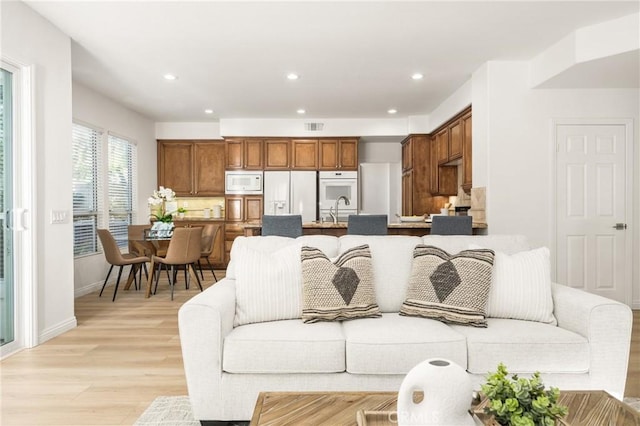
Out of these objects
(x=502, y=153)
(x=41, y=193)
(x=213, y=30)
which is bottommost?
(x=41, y=193)

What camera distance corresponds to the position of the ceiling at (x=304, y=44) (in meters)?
3.51

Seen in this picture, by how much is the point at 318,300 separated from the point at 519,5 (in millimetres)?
2835

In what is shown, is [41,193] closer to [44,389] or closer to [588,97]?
[44,389]

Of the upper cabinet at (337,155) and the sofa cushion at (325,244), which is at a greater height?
the upper cabinet at (337,155)

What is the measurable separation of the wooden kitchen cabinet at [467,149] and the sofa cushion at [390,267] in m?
2.89

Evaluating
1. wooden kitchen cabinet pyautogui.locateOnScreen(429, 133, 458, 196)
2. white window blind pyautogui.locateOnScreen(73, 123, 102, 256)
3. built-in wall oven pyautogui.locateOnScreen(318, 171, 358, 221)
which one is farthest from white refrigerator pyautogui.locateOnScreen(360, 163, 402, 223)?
white window blind pyautogui.locateOnScreen(73, 123, 102, 256)

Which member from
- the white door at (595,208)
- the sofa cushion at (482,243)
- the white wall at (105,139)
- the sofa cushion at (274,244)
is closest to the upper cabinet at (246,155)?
the white wall at (105,139)

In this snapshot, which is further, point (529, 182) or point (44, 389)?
point (529, 182)

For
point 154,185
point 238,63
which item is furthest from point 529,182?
point 154,185

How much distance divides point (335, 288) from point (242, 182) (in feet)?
18.3

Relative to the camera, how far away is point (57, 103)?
151 inches

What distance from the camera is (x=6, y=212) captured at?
10.8 feet

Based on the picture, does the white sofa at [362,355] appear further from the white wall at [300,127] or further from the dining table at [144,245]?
the white wall at [300,127]

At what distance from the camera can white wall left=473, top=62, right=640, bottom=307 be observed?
4.79 metres
